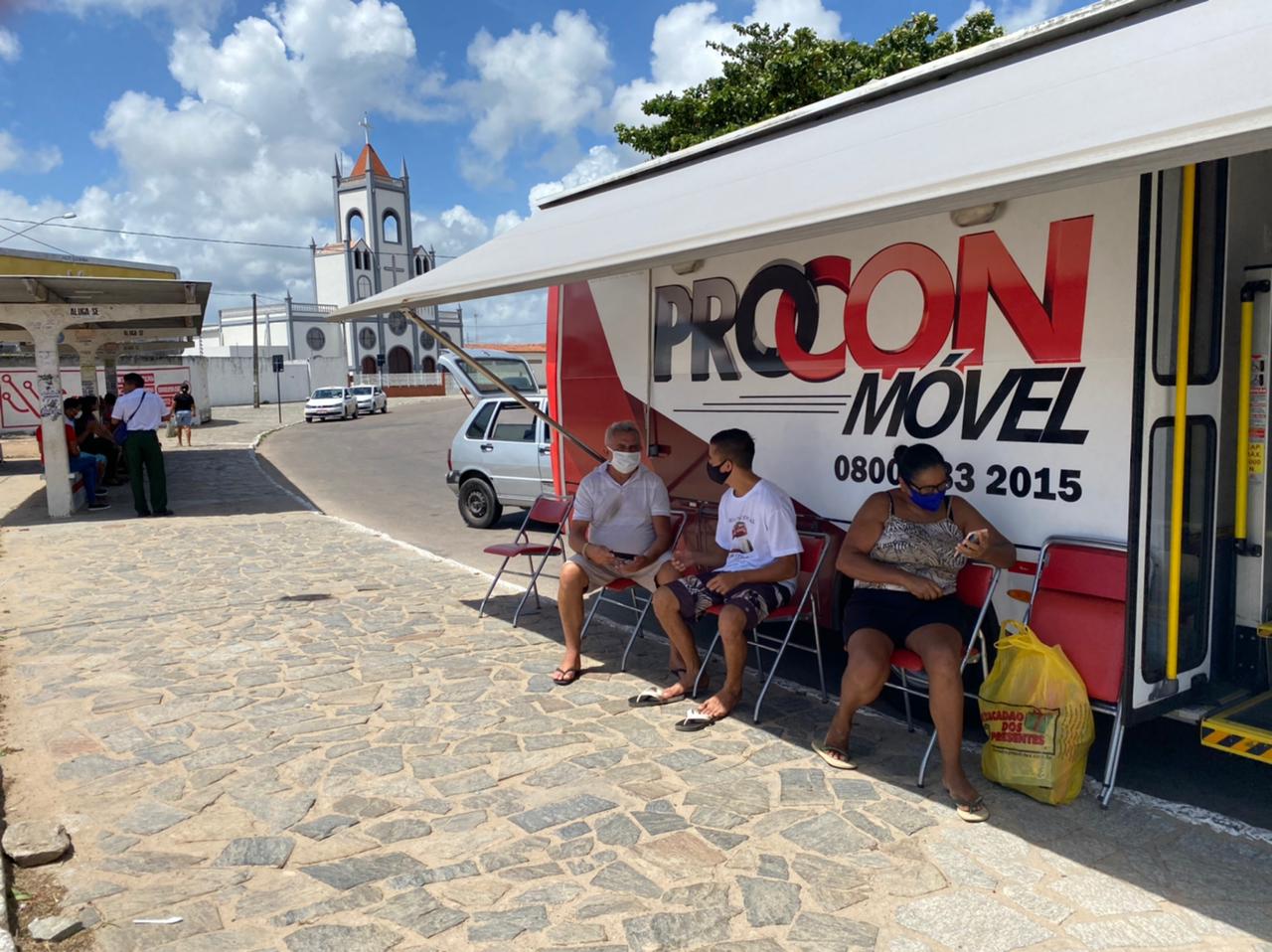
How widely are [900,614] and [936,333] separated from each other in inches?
52.7

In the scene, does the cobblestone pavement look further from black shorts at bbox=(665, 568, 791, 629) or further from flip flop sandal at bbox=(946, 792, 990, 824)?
black shorts at bbox=(665, 568, 791, 629)

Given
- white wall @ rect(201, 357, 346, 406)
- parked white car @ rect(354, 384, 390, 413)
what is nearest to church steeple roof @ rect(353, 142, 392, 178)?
white wall @ rect(201, 357, 346, 406)

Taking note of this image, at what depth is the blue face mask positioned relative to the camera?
4.17 meters

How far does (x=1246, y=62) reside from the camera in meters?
2.62

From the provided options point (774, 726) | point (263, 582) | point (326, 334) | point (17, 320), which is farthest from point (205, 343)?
point (774, 726)

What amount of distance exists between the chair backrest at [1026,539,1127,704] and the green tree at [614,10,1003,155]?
13.5 metres

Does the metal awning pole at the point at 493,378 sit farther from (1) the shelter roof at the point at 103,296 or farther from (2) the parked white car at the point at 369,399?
(2) the parked white car at the point at 369,399

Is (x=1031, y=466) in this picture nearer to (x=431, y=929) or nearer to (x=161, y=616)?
(x=431, y=929)

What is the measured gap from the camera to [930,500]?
4.18 m

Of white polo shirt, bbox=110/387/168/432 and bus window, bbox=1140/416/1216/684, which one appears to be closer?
bus window, bbox=1140/416/1216/684

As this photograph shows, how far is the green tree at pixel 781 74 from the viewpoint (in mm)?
16234

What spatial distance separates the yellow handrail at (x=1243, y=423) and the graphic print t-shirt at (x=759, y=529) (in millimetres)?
1860

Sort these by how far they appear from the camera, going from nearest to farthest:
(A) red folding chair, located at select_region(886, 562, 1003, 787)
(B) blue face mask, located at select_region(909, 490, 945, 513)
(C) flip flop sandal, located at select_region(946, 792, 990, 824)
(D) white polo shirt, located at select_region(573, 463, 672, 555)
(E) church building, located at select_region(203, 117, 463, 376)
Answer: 1. (C) flip flop sandal, located at select_region(946, 792, 990, 824)
2. (A) red folding chair, located at select_region(886, 562, 1003, 787)
3. (B) blue face mask, located at select_region(909, 490, 945, 513)
4. (D) white polo shirt, located at select_region(573, 463, 672, 555)
5. (E) church building, located at select_region(203, 117, 463, 376)

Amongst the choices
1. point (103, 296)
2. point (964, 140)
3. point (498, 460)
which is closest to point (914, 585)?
point (964, 140)
